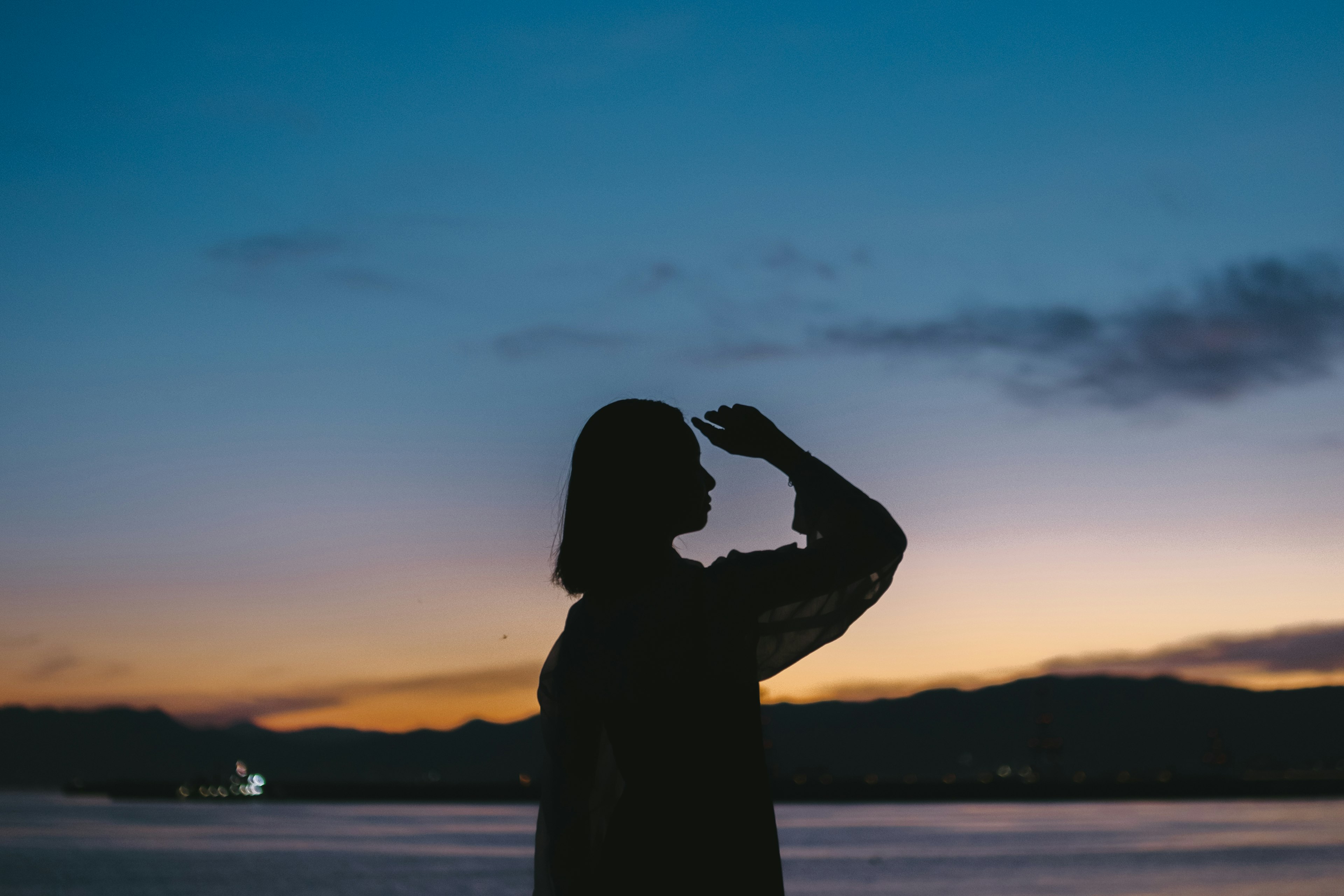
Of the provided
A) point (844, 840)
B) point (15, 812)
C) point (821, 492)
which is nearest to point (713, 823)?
point (821, 492)

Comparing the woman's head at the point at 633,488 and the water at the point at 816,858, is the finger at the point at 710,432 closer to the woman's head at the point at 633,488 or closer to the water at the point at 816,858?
the woman's head at the point at 633,488

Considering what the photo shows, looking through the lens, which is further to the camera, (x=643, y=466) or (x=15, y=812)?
(x=15, y=812)

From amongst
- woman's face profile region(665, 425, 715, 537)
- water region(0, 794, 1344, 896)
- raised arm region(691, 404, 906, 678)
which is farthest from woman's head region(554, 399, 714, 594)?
water region(0, 794, 1344, 896)

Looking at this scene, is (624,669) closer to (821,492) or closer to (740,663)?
A: (740,663)

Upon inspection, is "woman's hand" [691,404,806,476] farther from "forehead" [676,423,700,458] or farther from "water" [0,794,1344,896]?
"water" [0,794,1344,896]

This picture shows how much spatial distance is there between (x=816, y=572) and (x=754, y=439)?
0.24m

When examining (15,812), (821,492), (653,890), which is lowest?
(15,812)

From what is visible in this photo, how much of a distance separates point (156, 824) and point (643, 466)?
393 feet

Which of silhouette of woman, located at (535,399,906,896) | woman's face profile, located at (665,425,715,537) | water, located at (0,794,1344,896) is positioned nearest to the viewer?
silhouette of woman, located at (535,399,906,896)

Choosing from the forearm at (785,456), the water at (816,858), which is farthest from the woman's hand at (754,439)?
the water at (816,858)

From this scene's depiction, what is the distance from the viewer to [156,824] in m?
109

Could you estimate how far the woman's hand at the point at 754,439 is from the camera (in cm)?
→ 190

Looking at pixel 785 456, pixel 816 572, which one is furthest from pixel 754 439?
pixel 816 572

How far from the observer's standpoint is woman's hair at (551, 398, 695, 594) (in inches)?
76.3
